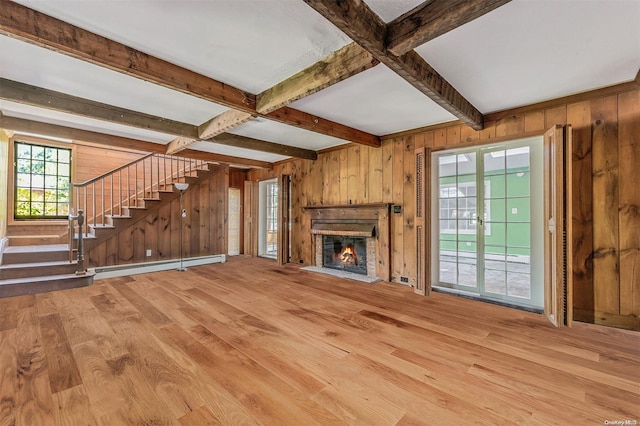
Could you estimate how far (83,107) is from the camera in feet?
9.76

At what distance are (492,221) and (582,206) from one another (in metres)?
0.94

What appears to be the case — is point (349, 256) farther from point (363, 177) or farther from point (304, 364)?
point (304, 364)

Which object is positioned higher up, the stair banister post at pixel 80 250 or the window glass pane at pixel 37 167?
the window glass pane at pixel 37 167

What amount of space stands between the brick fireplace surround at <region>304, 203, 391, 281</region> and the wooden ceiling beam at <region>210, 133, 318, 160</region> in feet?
3.74

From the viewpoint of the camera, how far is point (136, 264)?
5039mm

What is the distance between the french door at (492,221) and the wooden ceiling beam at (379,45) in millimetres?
1356

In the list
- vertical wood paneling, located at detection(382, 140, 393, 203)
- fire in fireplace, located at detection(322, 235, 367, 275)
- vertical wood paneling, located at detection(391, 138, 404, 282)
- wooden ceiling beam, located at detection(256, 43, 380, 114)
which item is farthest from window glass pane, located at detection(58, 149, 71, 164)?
vertical wood paneling, located at detection(391, 138, 404, 282)

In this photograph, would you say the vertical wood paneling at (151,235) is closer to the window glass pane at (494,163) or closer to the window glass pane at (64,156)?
the window glass pane at (64,156)

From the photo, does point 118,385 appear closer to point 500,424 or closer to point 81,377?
point 81,377

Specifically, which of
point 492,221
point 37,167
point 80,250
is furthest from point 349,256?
point 37,167

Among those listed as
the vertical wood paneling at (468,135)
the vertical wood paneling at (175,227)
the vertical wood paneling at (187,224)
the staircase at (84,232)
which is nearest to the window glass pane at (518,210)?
the vertical wood paneling at (468,135)

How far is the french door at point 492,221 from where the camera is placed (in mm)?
3307

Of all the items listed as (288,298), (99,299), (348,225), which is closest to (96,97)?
(99,299)

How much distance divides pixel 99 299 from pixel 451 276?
4853 millimetres
